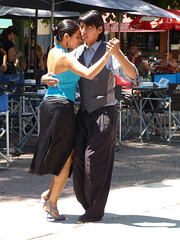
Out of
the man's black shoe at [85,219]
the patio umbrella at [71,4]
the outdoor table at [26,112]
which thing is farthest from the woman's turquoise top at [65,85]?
the patio umbrella at [71,4]

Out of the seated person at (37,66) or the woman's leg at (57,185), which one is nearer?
the woman's leg at (57,185)

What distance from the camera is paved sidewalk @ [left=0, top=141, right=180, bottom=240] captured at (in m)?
5.23

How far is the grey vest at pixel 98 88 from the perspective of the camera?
539cm

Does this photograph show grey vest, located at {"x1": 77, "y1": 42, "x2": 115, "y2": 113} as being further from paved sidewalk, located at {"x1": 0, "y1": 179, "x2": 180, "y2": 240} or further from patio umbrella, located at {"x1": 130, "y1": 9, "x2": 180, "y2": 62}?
patio umbrella, located at {"x1": 130, "y1": 9, "x2": 180, "y2": 62}

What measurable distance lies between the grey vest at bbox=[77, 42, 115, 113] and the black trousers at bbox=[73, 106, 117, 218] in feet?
A: 0.27

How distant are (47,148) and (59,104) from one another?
408 mm

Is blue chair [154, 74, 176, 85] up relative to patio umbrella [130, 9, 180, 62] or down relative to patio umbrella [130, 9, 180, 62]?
down

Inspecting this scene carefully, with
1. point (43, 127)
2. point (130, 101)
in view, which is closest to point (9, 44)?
point (130, 101)

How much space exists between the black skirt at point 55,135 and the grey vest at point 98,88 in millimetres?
183

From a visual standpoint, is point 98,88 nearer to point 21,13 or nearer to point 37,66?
point 21,13

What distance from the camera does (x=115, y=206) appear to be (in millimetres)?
6250

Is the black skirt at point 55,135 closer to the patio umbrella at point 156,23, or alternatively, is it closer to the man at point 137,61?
the man at point 137,61

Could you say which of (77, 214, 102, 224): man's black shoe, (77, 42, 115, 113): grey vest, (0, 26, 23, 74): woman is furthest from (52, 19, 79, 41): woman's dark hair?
(0, 26, 23, 74): woman

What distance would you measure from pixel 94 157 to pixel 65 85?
2.28 ft
